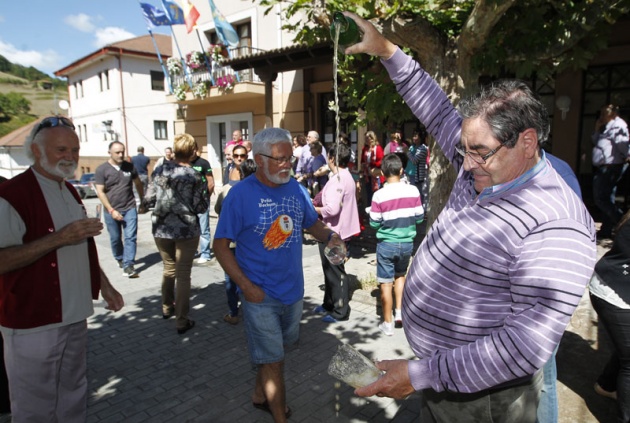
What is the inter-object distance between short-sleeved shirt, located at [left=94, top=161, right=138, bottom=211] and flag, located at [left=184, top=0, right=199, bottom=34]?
32.5ft

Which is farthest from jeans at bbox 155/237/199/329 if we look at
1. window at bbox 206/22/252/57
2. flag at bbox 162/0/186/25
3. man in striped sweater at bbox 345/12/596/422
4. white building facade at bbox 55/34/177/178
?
white building facade at bbox 55/34/177/178

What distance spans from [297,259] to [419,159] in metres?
6.86

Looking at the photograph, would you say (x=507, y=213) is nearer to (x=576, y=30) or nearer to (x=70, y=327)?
(x=70, y=327)

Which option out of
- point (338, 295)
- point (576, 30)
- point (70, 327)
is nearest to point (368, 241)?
point (338, 295)

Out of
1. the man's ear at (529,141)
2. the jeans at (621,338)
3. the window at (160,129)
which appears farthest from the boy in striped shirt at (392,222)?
the window at (160,129)

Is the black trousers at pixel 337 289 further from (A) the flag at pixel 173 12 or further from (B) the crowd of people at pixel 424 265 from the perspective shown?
(A) the flag at pixel 173 12

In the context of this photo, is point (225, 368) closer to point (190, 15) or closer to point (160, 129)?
point (190, 15)

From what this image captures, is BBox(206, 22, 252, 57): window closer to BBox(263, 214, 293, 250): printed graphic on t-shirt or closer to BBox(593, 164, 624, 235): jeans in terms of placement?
BBox(593, 164, 624, 235): jeans

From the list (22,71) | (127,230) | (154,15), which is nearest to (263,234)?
(127,230)

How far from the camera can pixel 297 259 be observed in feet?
10.0

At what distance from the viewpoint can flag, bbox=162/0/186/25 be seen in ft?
50.0

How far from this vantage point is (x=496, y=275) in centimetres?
146

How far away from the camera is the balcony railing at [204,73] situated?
47.2 feet

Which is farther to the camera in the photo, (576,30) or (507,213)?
(576,30)
